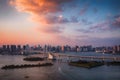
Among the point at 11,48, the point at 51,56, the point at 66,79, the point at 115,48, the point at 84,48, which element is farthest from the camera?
the point at 84,48

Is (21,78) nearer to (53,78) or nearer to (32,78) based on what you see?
(32,78)

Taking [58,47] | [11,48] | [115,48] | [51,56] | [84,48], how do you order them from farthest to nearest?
[84,48]
[58,47]
[11,48]
[115,48]
[51,56]

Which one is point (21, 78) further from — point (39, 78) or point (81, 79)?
point (81, 79)

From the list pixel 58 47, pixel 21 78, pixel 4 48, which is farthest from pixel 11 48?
pixel 21 78

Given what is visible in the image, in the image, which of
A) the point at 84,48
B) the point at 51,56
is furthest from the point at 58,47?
the point at 51,56

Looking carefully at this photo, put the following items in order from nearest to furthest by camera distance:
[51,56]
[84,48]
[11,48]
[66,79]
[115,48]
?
[66,79], [51,56], [115,48], [11,48], [84,48]

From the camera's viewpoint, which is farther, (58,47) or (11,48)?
(58,47)

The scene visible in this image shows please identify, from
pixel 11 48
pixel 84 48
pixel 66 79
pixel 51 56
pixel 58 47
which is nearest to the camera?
pixel 66 79
